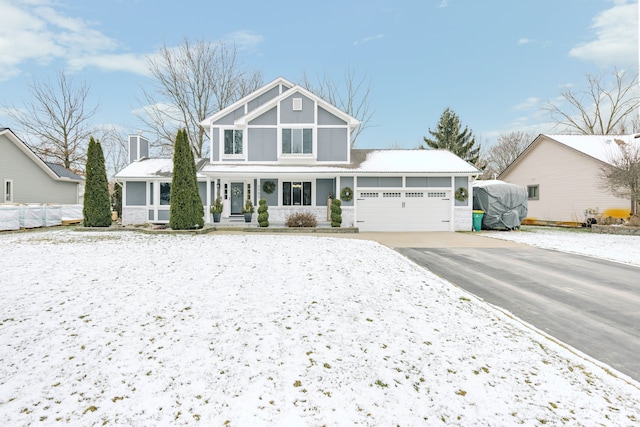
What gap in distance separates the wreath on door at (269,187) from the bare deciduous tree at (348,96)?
13892 mm

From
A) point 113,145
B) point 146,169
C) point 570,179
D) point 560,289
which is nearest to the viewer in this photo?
point 560,289

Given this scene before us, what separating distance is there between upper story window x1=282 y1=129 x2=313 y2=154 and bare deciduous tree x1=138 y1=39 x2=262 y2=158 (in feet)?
40.9

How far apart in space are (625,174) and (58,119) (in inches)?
1701

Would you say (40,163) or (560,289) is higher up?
(40,163)

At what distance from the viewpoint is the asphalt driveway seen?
12.6 ft

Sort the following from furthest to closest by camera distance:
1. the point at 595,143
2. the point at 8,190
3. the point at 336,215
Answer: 1. the point at 595,143
2. the point at 8,190
3. the point at 336,215

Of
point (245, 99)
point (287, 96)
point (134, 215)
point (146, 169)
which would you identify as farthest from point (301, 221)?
point (146, 169)

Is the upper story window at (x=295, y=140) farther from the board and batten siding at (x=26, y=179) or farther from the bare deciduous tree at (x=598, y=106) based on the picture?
the bare deciduous tree at (x=598, y=106)

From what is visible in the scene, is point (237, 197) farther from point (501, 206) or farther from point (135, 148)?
point (501, 206)

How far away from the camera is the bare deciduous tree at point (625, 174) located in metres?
15.4

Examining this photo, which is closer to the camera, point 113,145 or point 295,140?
point 295,140

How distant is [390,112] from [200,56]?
17.4 meters

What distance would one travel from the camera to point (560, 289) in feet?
19.6

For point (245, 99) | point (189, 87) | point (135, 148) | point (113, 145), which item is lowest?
point (135, 148)
